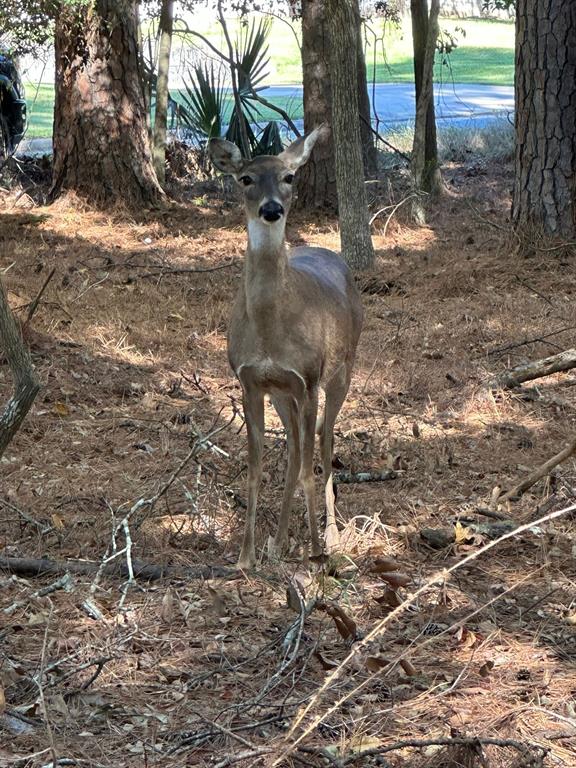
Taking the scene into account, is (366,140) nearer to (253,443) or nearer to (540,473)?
(253,443)

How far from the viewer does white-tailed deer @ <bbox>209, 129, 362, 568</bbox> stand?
564cm

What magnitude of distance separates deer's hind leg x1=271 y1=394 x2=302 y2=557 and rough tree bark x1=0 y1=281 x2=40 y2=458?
1.39 metres

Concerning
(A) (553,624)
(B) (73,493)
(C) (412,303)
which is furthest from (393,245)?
(A) (553,624)

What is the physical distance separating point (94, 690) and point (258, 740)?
0.72 metres

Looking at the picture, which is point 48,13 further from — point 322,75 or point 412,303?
point 412,303

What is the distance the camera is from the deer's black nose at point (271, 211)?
17.9 feet

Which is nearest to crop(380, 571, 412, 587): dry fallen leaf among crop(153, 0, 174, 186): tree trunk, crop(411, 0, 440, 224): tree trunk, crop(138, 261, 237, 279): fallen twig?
crop(138, 261, 237, 279): fallen twig

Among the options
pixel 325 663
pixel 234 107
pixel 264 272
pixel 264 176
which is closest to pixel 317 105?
pixel 234 107

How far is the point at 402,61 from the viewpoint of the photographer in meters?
44.8

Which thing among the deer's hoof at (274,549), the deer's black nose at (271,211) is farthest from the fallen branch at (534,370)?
the deer's black nose at (271,211)

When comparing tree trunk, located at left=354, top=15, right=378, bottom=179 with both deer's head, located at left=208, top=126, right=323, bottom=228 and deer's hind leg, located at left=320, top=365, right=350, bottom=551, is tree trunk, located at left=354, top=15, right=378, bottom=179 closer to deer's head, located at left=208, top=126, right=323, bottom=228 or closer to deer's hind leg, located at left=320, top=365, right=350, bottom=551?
deer's hind leg, located at left=320, top=365, right=350, bottom=551

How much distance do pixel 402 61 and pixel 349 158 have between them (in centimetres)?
3441

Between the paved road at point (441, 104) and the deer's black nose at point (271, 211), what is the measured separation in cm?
1523

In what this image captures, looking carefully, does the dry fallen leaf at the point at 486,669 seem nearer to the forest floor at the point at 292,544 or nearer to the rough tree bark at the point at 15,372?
the forest floor at the point at 292,544
